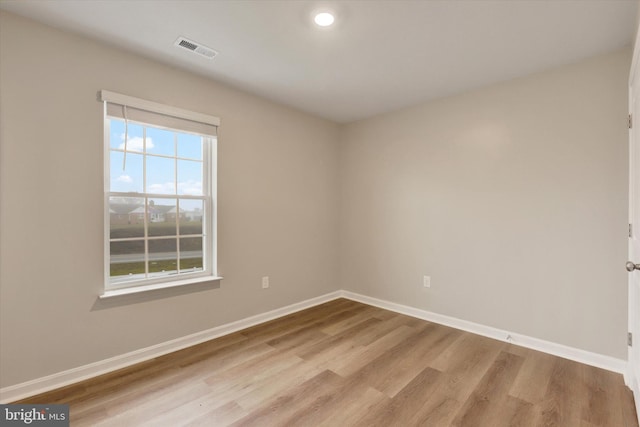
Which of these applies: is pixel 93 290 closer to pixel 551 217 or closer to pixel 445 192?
pixel 445 192

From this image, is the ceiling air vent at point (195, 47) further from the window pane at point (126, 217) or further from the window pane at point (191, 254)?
the window pane at point (191, 254)

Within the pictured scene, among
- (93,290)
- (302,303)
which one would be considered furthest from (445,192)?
(93,290)

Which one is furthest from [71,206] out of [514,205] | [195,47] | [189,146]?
[514,205]

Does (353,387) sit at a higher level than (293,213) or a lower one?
A: lower

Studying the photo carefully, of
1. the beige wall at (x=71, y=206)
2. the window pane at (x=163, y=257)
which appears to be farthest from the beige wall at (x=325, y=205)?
the window pane at (x=163, y=257)

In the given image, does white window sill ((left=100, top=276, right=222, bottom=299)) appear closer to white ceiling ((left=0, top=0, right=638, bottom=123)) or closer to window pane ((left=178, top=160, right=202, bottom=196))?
window pane ((left=178, top=160, right=202, bottom=196))

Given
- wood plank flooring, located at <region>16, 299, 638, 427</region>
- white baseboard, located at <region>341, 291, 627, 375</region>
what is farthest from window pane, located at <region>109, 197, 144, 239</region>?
white baseboard, located at <region>341, 291, 627, 375</region>

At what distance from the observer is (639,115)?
1768 millimetres

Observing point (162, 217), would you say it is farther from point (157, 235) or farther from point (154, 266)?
point (154, 266)

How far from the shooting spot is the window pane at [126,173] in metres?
2.37

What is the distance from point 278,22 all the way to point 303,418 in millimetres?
2539

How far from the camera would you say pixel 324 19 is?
1.96 meters

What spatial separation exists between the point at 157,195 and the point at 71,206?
1.98ft

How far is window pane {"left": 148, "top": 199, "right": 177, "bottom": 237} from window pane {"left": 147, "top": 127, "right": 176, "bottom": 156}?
440mm
